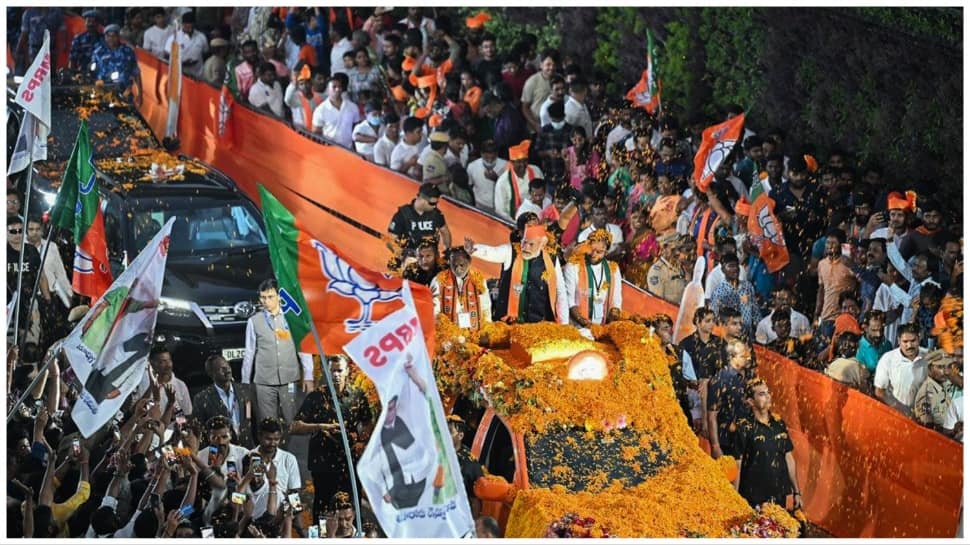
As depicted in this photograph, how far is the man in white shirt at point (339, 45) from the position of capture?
72.1ft

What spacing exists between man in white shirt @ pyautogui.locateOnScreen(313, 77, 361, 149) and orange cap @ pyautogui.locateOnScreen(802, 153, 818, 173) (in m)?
4.94

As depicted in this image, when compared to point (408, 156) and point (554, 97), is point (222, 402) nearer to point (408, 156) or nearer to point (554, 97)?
point (408, 156)

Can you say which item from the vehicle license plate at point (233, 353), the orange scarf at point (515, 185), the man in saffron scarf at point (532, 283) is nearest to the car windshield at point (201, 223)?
the vehicle license plate at point (233, 353)

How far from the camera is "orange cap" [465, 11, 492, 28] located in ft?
75.0

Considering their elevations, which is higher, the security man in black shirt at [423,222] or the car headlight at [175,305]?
the security man in black shirt at [423,222]

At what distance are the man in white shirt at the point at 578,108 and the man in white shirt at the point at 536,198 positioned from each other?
4.72 feet

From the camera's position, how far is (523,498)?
1198 cm

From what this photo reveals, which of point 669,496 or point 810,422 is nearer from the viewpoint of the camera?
point 669,496

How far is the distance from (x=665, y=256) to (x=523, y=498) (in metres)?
4.99

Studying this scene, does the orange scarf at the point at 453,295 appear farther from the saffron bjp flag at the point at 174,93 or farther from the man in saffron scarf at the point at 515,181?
the saffron bjp flag at the point at 174,93

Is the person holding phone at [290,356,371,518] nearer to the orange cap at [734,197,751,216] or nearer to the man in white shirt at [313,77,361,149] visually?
the orange cap at [734,197,751,216]

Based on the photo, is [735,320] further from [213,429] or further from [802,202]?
[213,429]

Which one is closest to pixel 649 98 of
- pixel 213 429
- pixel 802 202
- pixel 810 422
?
pixel 802 202

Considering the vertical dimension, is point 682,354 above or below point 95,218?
below
